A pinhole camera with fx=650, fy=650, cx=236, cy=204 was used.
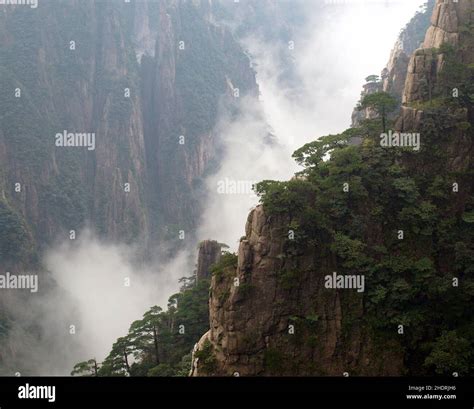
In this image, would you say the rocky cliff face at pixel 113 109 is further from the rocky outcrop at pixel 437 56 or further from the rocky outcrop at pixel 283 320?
the rocky outcrop at pixel 437 56

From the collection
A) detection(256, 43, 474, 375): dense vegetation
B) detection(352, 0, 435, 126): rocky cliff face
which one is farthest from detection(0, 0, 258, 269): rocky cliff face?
detection(256, 43, 474, 375): dense vegetation

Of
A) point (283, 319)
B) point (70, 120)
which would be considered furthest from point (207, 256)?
point (70, 120)

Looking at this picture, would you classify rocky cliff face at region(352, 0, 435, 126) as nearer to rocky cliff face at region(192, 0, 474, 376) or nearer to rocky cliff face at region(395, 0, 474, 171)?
rocky cliff face at region(395, 0, 474, 171)

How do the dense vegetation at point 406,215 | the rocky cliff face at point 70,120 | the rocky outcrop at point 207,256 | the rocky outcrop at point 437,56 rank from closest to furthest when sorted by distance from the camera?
the dense vegetation at point 406,215 < the rocky outcrop at point 437,56 < the rocky outcrop at point 207,256 < the rocky cliff face at point 70,120

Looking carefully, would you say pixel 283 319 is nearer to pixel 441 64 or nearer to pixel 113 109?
pixel 441 64

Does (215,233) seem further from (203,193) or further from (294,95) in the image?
(294,95)

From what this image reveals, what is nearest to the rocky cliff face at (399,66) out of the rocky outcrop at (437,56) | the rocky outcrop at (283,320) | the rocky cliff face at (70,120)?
the rocky outcrop at (437,56)
